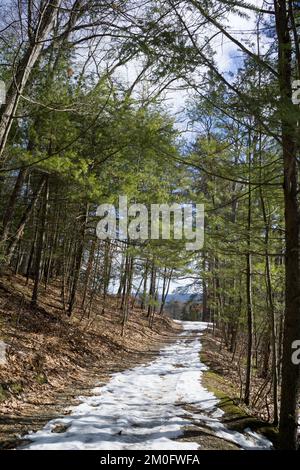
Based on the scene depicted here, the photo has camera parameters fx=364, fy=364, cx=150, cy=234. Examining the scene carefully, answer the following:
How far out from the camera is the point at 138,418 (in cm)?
507

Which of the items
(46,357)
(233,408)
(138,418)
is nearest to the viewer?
(138,418)

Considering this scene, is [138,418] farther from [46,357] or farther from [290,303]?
[46,357]

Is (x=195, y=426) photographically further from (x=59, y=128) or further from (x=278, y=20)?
(x=59, y=128)

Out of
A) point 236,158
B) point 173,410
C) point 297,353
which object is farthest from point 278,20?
point 173,410

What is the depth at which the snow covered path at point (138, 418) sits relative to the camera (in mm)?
4066

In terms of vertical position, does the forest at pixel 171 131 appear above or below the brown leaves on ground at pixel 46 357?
above

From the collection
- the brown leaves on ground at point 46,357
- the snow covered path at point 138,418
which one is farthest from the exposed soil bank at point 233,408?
the brown leaves on ground at point 46,357

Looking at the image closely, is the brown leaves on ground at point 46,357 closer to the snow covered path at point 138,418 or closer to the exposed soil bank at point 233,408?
the snow covered path at point 138,418

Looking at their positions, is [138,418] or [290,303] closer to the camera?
[290,303]

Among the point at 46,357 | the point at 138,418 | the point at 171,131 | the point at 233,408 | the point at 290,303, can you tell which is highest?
the point at 171,131

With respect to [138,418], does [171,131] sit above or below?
above

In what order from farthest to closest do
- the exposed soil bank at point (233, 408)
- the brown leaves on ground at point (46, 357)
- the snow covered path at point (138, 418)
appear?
the exposed soil bank at point (233, 408) → the brown leaves on ground at point (46, 357) → the snow covered path at point (138, 418)

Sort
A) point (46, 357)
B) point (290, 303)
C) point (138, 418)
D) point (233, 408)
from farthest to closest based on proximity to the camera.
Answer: point (46, 357) → point (233, 408) → point (138, 418) → point (290, 303)

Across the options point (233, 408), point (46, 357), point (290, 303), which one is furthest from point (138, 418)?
point (46, 357)
